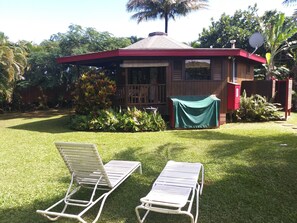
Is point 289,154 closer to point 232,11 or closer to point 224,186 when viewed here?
point 224,186

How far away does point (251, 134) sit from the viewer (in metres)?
8.45

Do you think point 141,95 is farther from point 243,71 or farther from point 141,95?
point 243,71

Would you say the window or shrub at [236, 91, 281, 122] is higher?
the window

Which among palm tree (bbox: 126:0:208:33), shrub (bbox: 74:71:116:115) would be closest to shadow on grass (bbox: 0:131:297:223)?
shrub (bbox: 74:71:116:115)

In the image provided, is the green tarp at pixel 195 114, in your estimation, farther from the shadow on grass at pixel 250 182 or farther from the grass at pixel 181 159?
the shadow on grass at pixel 250 182

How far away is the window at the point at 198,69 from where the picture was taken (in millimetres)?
11148

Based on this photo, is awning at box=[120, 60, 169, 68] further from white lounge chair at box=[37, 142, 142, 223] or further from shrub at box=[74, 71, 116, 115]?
white lounge chair at box=[37, 142, 142, 223]

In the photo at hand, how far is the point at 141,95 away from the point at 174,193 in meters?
8.07

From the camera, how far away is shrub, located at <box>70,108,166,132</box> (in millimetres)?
9531

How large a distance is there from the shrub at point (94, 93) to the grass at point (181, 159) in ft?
5.96

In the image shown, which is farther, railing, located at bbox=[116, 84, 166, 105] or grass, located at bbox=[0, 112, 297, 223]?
railing, located at bbox=[116, 84, 166, 105]

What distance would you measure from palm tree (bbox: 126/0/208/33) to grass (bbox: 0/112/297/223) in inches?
670

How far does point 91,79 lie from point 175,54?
3.70 m

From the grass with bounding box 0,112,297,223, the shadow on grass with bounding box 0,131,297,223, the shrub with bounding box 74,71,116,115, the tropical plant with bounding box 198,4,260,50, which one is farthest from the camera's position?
the tropical plant with bounding box 198,4,260,50
